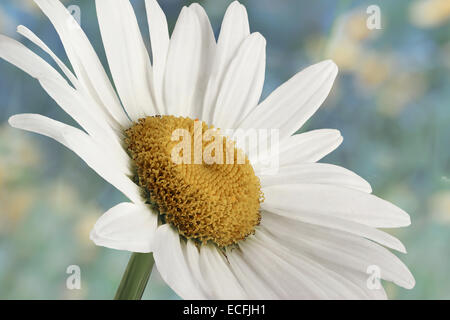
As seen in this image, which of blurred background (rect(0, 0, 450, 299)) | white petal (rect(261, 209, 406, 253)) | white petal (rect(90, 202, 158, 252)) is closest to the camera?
white petal (rect(90, 202, 158, 252))

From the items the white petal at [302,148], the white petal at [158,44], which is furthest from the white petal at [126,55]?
the white petal at [302,148]

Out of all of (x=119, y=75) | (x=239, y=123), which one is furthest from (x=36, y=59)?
(x=239, y=123)

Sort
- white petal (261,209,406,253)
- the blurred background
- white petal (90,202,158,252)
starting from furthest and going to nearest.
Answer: the blurred background
white petal (261,209,406,253)
white petal (90,202,158,252)

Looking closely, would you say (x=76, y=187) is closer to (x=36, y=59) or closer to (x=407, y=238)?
(x=36, y=59)

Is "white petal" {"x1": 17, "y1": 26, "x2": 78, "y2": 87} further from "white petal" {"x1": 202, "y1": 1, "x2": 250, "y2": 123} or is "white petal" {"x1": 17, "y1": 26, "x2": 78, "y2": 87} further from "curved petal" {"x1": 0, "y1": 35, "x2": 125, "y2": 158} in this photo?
"white petal" {"x1": 202, "y1": 1, "x2": 250, "y2": 123}

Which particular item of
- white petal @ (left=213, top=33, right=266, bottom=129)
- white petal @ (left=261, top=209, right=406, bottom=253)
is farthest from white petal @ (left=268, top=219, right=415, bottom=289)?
white petal @ (left=213, top=33, right=266, bottom=129)

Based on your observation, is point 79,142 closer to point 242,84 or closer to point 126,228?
point 126,228
